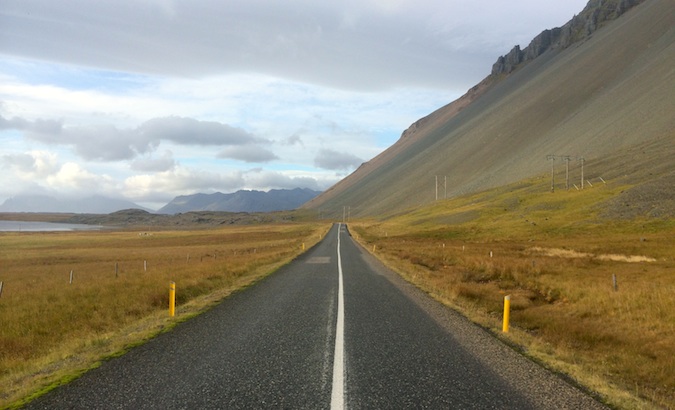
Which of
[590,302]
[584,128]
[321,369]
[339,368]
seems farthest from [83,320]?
[584,128]

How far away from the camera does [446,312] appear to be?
12.9 meters

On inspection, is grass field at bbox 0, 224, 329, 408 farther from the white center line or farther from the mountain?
the mountain

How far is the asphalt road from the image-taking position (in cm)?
604

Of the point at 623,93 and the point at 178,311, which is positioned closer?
the point at 178,311

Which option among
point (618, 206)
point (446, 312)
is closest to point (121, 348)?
point (446, 312)

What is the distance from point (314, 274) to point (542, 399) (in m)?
16.8

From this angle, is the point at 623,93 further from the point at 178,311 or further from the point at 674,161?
the point at 178,311

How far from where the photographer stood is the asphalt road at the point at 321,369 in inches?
238

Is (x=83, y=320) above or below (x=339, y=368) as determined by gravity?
below

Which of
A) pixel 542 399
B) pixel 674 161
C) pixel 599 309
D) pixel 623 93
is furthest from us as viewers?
pixel 623 93

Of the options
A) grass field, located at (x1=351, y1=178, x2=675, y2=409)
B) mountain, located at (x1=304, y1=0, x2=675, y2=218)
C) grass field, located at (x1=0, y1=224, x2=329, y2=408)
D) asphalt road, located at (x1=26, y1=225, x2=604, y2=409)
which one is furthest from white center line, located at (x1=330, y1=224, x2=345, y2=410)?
mountain, located at (x1=304, y1=0, x2=675, y2=218)

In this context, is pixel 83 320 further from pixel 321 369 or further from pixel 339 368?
pixel 339 368

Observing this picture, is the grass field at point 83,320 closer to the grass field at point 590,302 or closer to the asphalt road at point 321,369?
the asphalt road at point 321,369

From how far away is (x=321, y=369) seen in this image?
7336mm
